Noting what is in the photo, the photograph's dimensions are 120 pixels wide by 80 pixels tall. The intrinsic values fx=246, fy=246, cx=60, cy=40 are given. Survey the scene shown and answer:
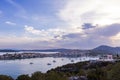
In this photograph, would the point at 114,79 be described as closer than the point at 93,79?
Yes

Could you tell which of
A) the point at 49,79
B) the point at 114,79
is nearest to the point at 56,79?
the point at 49,79

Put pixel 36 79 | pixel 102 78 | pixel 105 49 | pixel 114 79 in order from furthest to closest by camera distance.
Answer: pixel 105 49 → pixel 102 78 → pixel 36 79 → pixel 114 79

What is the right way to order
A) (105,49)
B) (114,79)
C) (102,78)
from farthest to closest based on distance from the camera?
(105,49) → (102,78) → (114,79)

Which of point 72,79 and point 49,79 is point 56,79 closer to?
point 49,79

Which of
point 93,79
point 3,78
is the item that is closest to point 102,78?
point 93,79

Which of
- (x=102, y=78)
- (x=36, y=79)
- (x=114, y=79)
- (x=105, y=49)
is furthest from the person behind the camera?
(x=105, y=49)

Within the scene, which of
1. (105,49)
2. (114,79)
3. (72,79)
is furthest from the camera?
(105,49)

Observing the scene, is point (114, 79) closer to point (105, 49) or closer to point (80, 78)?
point (80, 78)

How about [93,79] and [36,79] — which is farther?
Answer: [93,79]

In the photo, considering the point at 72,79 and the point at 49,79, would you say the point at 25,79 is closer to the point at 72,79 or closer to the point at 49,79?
the point at 49,79
